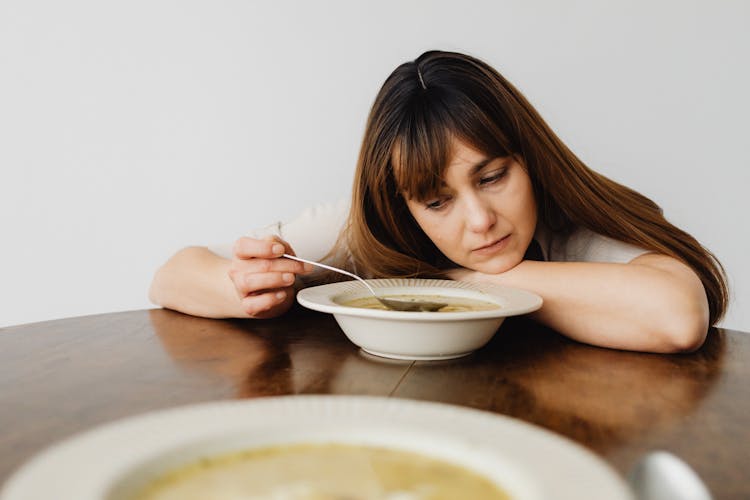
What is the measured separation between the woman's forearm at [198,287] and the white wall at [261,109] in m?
1.48

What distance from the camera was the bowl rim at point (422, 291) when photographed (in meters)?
0.92

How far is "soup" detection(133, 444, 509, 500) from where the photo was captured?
41 centimetres

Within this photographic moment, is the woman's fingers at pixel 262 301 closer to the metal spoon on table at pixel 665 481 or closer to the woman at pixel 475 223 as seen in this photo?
the woman at pixel 475 223

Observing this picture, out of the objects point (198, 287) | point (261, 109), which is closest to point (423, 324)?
point (198, 287)

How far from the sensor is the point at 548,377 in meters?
0.92


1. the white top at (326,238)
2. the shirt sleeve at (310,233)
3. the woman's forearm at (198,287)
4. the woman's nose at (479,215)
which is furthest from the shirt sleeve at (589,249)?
the woman's forearm at (198,287)

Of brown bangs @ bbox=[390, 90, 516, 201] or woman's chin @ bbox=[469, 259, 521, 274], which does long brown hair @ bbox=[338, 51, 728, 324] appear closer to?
brown bangs @ bbox=[390, 90, 516, 201]

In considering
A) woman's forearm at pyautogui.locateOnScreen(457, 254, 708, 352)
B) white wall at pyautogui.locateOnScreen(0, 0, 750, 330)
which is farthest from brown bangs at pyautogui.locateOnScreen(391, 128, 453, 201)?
white wall at pyautogui.locateOnScreen(0, 0, 750, 330)

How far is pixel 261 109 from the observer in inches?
120

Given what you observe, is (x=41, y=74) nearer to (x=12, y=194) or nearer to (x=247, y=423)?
(x=12, y=194)

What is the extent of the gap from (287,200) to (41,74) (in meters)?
1.29

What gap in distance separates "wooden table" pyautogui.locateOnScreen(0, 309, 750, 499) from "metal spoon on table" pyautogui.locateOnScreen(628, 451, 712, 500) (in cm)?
13

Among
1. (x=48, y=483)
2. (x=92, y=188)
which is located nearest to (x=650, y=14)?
(x=92, y=188)

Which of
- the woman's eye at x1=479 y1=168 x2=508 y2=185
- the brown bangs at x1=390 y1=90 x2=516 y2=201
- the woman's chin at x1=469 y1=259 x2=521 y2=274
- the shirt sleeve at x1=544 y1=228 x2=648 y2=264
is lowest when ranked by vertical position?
the shirt sleeve at x1=544 y1=228 x2=648 y2=264
